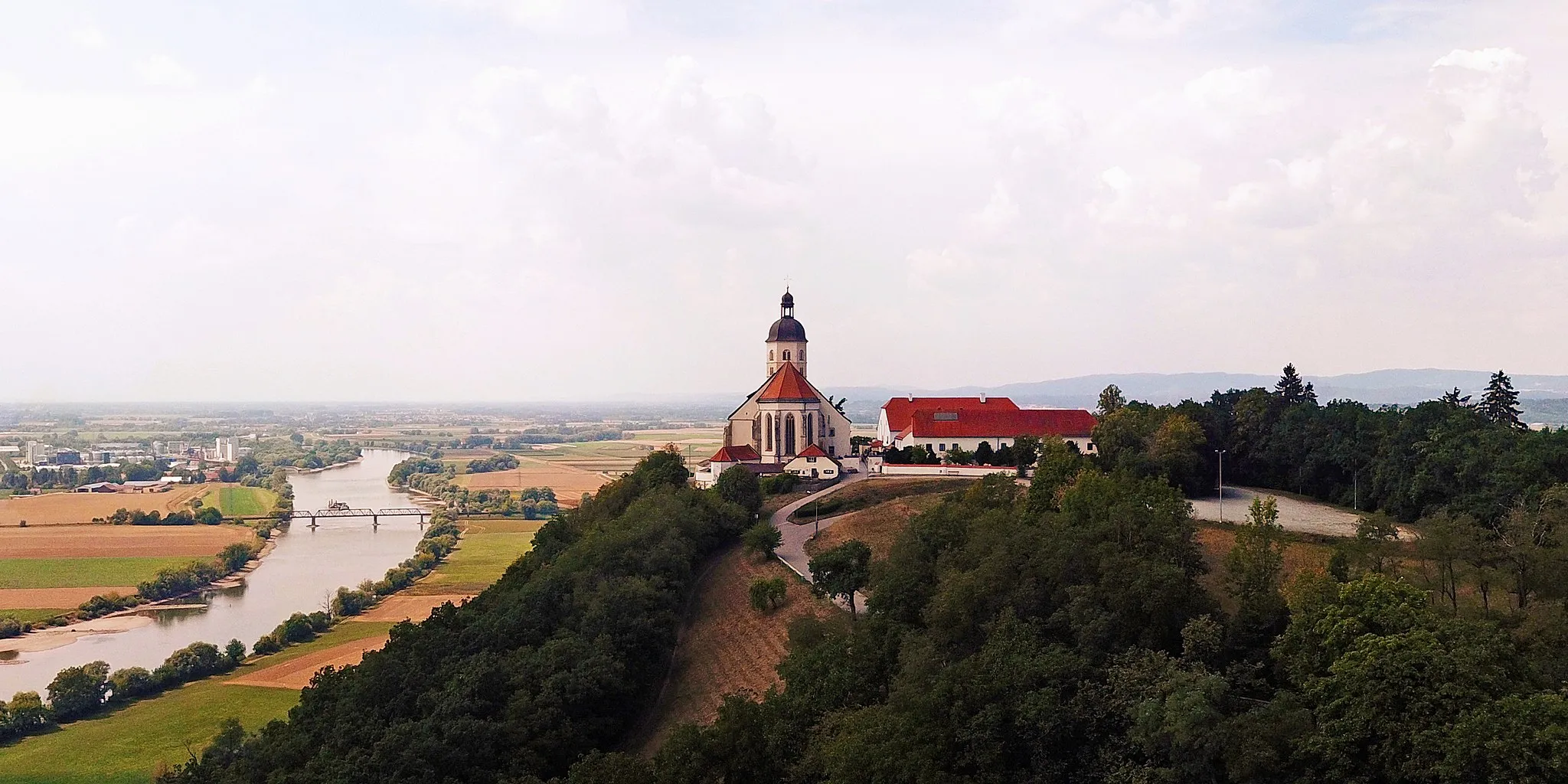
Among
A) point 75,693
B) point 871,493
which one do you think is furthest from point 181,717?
point 871,493

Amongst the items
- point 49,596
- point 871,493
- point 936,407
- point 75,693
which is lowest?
point 75,693

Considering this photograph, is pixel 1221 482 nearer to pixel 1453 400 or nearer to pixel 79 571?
pixel 1453 400

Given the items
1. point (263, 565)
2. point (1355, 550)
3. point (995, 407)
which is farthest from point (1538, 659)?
point (263, 565)

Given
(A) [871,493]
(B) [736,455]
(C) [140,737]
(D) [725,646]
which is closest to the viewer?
(D) [725,646]

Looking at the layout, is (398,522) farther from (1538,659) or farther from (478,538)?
(1538,659)

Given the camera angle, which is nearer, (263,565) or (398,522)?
(263,565)

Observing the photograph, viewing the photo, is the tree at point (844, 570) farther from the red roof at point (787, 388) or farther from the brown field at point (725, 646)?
the red roof at point (787, 388)

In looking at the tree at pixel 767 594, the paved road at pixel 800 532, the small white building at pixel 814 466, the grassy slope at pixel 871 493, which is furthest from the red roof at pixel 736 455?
the tree at pixel 767 594
